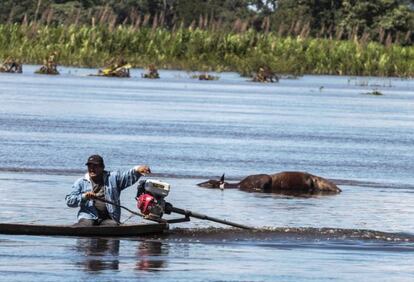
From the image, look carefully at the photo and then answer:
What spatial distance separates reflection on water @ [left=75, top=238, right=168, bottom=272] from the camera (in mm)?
15953

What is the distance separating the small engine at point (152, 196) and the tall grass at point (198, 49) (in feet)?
168

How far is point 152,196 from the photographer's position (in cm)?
1822

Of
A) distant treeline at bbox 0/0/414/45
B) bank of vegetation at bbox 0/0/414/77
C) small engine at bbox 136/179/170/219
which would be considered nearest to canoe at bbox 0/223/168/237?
small engine at bbox 136/179/170/219

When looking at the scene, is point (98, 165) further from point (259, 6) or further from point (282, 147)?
point (259, 6)

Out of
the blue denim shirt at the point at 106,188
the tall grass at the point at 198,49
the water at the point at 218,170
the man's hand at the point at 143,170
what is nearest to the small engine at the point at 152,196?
the blue denim shirt at the point at 106,188

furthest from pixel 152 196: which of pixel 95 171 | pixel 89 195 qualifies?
pixel 89 195

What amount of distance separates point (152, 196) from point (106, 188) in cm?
62

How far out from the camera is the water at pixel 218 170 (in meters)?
16.5

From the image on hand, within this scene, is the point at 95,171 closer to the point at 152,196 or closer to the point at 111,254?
the point at 152,196

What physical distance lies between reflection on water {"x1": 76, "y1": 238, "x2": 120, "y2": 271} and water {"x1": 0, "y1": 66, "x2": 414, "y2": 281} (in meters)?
0.03

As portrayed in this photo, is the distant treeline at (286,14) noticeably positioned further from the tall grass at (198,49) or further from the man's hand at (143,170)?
the man's hand at (143,170)

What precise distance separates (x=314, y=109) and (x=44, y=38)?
73.0 ft

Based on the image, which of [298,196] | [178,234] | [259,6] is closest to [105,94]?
[298,196]

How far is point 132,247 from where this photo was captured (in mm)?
17781
